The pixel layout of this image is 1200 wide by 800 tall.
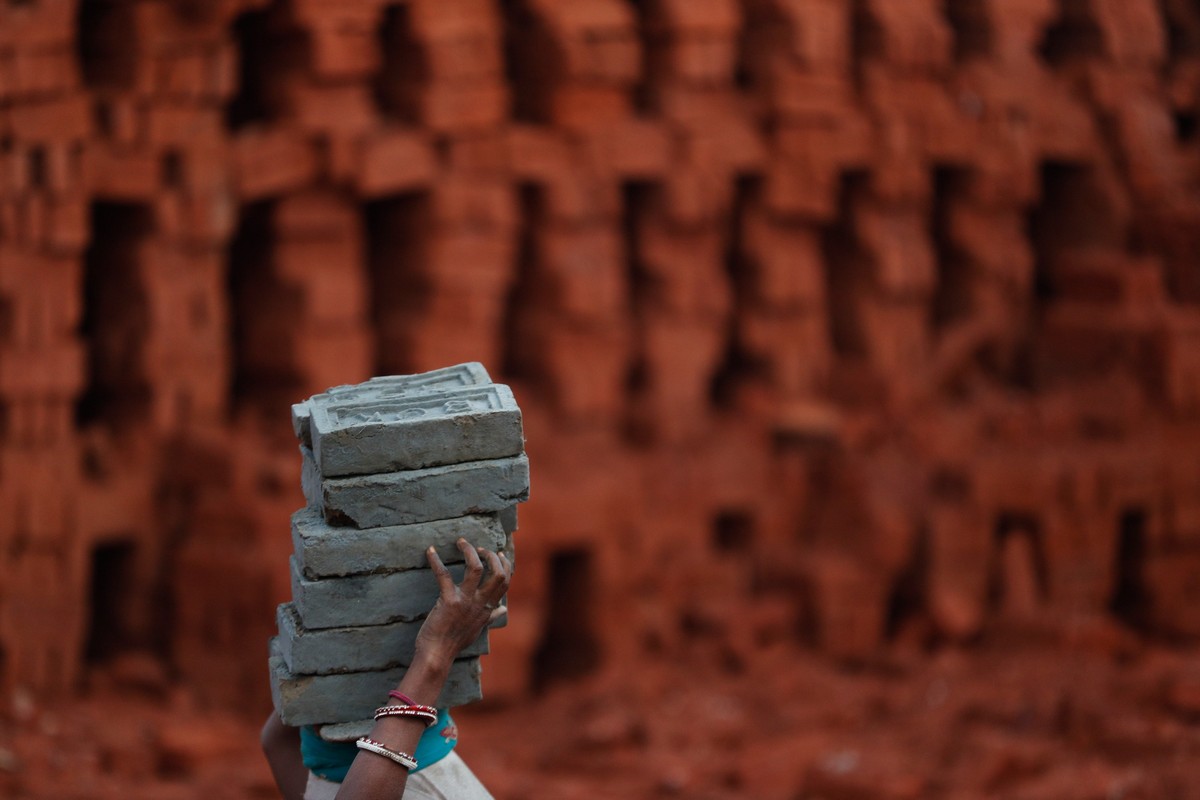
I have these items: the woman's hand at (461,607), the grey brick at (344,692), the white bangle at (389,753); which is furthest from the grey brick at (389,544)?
the white bangle at (389,753)

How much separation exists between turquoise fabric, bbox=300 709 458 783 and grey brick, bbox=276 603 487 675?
15 cm

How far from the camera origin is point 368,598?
13.6 ft

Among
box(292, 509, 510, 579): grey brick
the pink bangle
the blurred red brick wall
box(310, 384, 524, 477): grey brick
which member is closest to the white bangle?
the pink bangle

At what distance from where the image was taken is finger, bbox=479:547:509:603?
13.1ft

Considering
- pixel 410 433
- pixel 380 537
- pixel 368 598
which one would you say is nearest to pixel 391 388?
pixel 410 433

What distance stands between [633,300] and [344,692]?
26.8 ft

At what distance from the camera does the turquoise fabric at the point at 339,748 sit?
4008mm

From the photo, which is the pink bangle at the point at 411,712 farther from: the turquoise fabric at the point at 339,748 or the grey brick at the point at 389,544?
the grey brick at the point at 389,544

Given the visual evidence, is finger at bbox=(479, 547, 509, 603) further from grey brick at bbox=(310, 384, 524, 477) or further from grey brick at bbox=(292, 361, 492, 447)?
grey brick at bbox=(292, 361, 492, 447)

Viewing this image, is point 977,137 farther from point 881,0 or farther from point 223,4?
point 223,4

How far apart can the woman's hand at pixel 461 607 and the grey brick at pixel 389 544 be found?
→ 0.11 m

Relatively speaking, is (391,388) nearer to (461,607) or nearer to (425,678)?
(461,607)

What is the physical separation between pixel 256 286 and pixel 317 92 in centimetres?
114

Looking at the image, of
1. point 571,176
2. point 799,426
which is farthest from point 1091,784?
point 571,176
